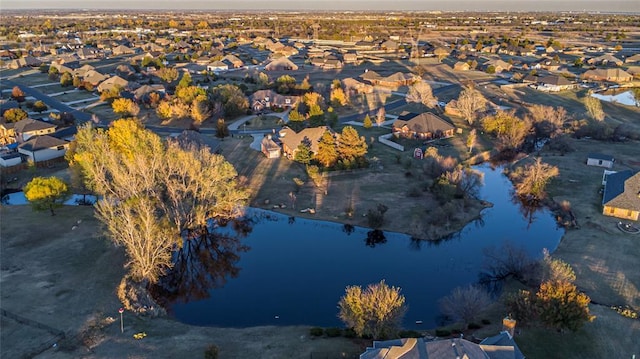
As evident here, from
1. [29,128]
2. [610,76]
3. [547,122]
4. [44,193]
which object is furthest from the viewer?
[610,76]

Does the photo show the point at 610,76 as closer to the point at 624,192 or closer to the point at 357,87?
the point at 357,87

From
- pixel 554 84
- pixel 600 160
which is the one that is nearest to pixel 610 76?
pixel 554 84

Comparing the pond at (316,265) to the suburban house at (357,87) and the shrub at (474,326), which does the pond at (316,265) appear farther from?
the suburban house at (357,87)

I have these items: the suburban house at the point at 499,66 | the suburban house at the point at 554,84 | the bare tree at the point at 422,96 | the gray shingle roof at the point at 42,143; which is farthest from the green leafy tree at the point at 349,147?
the suburban house at the point at 499,66

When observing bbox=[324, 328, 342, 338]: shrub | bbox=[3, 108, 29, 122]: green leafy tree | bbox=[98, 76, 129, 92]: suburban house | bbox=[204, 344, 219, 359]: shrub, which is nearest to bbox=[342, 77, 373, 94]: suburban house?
bbox=[98, 76, 129, 92]: suburban house

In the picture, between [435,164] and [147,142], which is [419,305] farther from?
[147,142]

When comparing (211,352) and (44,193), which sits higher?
(44,193)

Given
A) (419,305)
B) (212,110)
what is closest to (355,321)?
(419,305)
